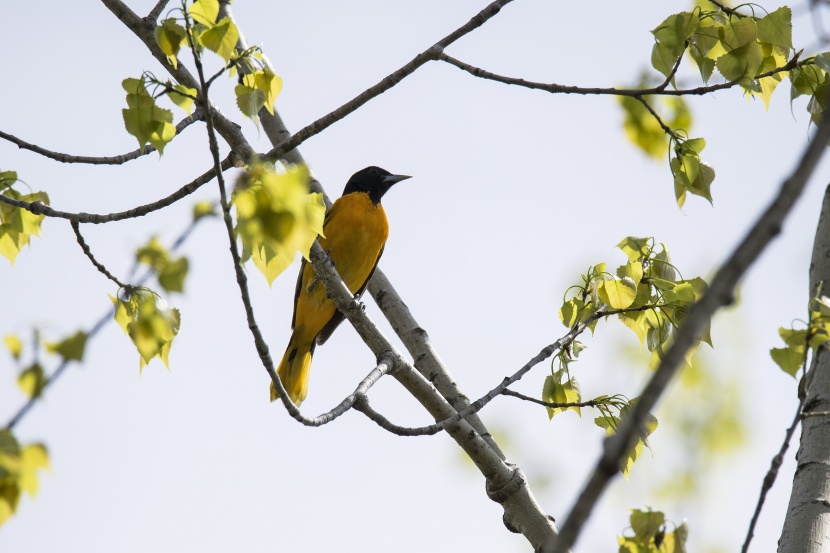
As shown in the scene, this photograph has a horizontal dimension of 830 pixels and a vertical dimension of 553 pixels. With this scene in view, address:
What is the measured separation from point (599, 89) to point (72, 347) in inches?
66.7

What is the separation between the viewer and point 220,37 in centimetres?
204

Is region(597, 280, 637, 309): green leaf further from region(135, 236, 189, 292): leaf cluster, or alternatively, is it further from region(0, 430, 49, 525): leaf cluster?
region(0, 430, 49, 525): leaf cluster

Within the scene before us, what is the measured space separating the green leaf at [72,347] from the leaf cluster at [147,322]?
0.66m

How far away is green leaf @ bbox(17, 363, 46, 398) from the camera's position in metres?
1.59

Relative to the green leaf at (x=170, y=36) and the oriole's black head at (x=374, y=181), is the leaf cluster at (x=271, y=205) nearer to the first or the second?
the green leaf at (x=170, y=36)

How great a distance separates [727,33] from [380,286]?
165 centimetres

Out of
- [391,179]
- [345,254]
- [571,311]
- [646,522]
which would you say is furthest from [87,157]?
[391,179]

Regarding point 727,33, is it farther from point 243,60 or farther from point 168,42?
point 168,42

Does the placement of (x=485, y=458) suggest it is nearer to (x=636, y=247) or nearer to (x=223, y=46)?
(x=636, y=247)

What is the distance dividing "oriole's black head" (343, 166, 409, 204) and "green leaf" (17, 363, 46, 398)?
4.69 meters

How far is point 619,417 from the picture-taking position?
268 cm

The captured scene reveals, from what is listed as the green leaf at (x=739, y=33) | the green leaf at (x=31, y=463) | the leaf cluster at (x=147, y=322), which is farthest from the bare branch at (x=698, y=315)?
the green leaf at (x=739, y=33)

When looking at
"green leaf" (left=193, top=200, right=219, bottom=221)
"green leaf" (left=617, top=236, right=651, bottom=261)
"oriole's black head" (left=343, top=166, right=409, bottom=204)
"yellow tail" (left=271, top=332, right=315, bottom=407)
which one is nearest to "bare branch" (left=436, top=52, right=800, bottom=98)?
"green leaf" (left=617, top=236, right=651, bottom=261)

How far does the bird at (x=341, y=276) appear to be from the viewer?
18.4ft
